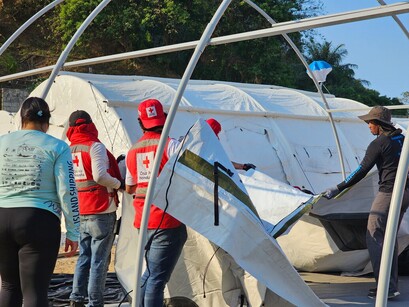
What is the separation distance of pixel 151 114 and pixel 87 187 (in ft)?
4.26

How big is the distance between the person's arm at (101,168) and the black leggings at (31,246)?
5.89ft

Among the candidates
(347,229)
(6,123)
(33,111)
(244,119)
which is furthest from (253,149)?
(33,111)

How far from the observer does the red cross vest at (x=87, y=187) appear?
672 centimetres

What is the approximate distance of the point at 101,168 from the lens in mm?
6625

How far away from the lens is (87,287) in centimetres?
712

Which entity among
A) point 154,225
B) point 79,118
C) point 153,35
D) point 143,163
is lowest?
point 154,225

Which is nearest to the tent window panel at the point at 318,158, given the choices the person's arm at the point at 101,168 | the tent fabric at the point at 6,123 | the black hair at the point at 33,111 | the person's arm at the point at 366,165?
the tent fabric at the point at 6,123

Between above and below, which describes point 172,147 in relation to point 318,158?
above

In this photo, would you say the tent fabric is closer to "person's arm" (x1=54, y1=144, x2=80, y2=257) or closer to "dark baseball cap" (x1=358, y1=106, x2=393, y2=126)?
"dark baseball cap" (x1=358, y1=106, x2=393, y2=126)

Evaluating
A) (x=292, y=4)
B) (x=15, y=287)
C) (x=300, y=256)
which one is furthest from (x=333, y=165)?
(x=292, y=4)

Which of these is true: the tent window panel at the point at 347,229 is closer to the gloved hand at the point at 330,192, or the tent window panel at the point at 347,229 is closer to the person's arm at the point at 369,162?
the gloved hand at the point at 330,192

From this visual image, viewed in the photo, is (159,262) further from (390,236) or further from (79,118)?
(390,236)

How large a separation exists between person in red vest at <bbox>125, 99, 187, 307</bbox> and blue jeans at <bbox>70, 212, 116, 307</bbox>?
856mm

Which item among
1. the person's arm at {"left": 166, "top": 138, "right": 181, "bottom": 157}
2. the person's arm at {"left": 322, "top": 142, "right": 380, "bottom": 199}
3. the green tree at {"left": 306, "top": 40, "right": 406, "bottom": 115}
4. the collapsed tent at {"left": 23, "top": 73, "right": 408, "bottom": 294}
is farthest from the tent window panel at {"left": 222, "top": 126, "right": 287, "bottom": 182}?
the green tree at {"left": 306, "top": 40, "right": 406, "bottom": 115}
